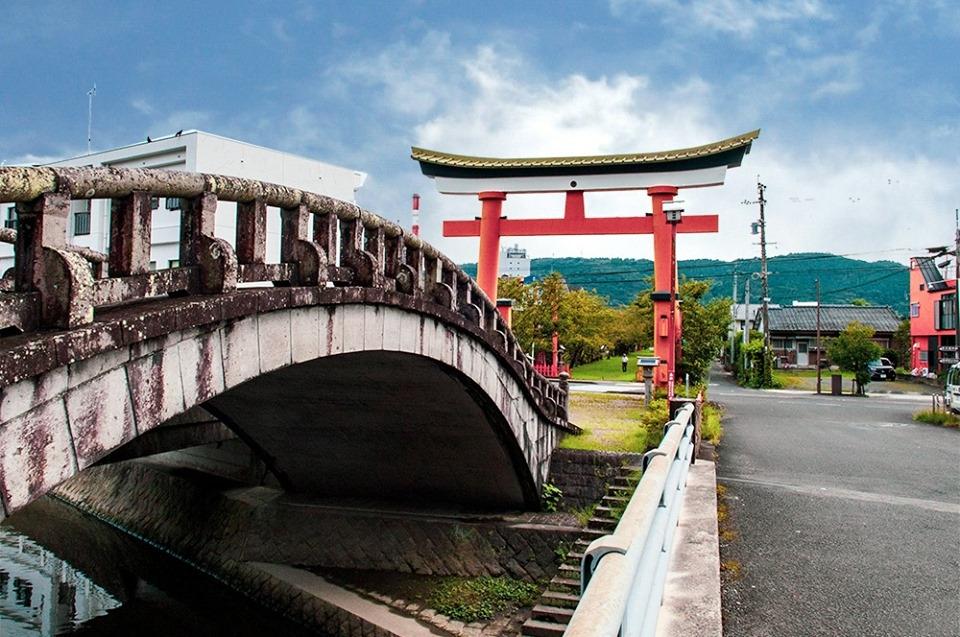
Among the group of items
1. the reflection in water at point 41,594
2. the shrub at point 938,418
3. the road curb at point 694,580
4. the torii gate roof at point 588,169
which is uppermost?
the torii gate roof at point 588,169

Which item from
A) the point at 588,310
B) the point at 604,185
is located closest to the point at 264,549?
the point at 604,185

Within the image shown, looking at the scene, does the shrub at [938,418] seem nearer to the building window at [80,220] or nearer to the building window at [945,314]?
the building window at [945,314]

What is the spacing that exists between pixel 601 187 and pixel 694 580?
1854cm

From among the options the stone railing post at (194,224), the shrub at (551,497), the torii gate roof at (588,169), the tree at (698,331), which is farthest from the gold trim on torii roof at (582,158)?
the stone railing post at (194,224)

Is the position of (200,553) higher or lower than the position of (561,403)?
lower

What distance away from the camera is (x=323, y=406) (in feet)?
37.7

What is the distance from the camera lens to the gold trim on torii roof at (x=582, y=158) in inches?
826

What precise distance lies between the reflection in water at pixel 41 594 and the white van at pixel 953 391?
23.6m

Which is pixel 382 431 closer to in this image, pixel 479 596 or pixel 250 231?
pixel 479 596

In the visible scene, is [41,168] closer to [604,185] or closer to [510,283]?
[604,185]

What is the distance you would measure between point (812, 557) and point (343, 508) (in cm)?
888

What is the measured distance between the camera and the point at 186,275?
514cm

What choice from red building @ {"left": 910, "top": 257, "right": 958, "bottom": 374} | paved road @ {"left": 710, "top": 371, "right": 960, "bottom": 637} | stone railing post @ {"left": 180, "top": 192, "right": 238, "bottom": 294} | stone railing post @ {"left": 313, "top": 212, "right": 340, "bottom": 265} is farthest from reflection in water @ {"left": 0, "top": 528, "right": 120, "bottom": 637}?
red building @ {"left": 910, "top": 257, "right": 958, "bottom": 374}

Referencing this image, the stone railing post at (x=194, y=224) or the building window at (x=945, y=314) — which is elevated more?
the building window at (x=945, y=314)
